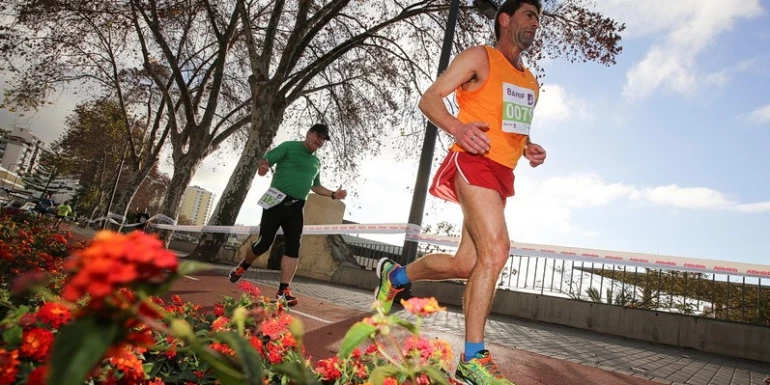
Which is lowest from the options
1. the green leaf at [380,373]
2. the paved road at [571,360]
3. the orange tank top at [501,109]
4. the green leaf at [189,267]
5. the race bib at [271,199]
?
the paved road at [571,360]

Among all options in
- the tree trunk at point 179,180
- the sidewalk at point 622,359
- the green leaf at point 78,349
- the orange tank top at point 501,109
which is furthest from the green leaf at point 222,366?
the tree trunk at point 179,180

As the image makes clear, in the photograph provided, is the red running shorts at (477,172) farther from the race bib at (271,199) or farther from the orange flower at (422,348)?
the race bib at (271,199)

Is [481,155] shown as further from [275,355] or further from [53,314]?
[53,314]

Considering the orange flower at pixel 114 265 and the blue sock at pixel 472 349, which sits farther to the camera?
the blue sock at pixel 472 349

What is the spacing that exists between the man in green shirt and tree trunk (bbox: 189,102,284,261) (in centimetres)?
676

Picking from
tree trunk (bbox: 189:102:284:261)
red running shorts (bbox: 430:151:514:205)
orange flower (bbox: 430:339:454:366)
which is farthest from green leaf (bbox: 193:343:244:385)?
tree trunk (bbox: 189:102:284:261)

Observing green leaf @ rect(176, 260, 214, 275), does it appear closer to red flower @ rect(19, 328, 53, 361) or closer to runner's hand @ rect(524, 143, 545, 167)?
red flower @ rect(19, 328, 53, 361)

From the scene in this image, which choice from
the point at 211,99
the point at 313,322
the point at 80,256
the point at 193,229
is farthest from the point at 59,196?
the point at 80,256

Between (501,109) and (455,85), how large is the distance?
0.34m

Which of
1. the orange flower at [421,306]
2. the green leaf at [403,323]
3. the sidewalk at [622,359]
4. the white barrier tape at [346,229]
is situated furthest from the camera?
the white barrier tape at [346,229]

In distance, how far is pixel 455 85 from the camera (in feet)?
9.18

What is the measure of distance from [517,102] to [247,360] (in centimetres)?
266

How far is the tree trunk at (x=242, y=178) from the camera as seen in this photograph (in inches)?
472

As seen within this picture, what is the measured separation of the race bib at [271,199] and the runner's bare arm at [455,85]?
3.22 metres
